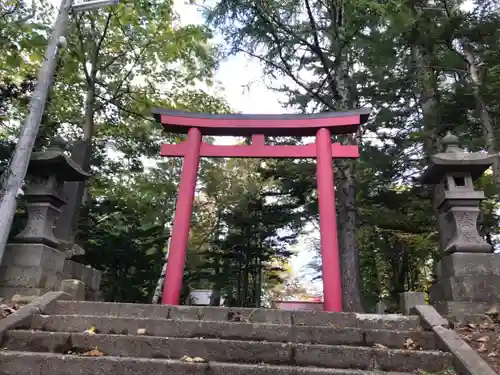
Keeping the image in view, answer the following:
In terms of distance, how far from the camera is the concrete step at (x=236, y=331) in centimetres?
402

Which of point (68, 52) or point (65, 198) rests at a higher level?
point (68, 52)

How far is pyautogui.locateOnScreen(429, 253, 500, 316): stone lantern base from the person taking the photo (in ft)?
15.9

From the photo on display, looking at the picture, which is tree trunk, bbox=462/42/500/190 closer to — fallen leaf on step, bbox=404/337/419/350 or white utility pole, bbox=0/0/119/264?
fallen leaf on step, bbox=404/337/419/350

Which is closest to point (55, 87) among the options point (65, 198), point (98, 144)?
point (98, 144)

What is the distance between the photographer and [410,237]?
10297mm

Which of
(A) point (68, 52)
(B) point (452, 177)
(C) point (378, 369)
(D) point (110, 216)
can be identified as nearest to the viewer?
(C) point (378, 369)

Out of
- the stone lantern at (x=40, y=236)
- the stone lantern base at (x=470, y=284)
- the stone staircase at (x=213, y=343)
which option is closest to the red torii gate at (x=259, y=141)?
the stone lantern at (x=40, y=236)

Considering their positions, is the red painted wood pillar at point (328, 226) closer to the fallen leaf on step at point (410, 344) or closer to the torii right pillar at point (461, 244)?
the torii right pillar at point (461, 244)

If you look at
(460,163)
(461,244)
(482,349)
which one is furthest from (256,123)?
(482,349)

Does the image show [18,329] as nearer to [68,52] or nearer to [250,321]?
[250,321]

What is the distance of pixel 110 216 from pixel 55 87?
453 cm

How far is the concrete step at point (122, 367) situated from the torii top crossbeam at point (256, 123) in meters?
4.50

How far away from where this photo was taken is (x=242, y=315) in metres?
4.59

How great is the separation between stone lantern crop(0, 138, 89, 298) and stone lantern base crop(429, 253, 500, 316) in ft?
18.0
